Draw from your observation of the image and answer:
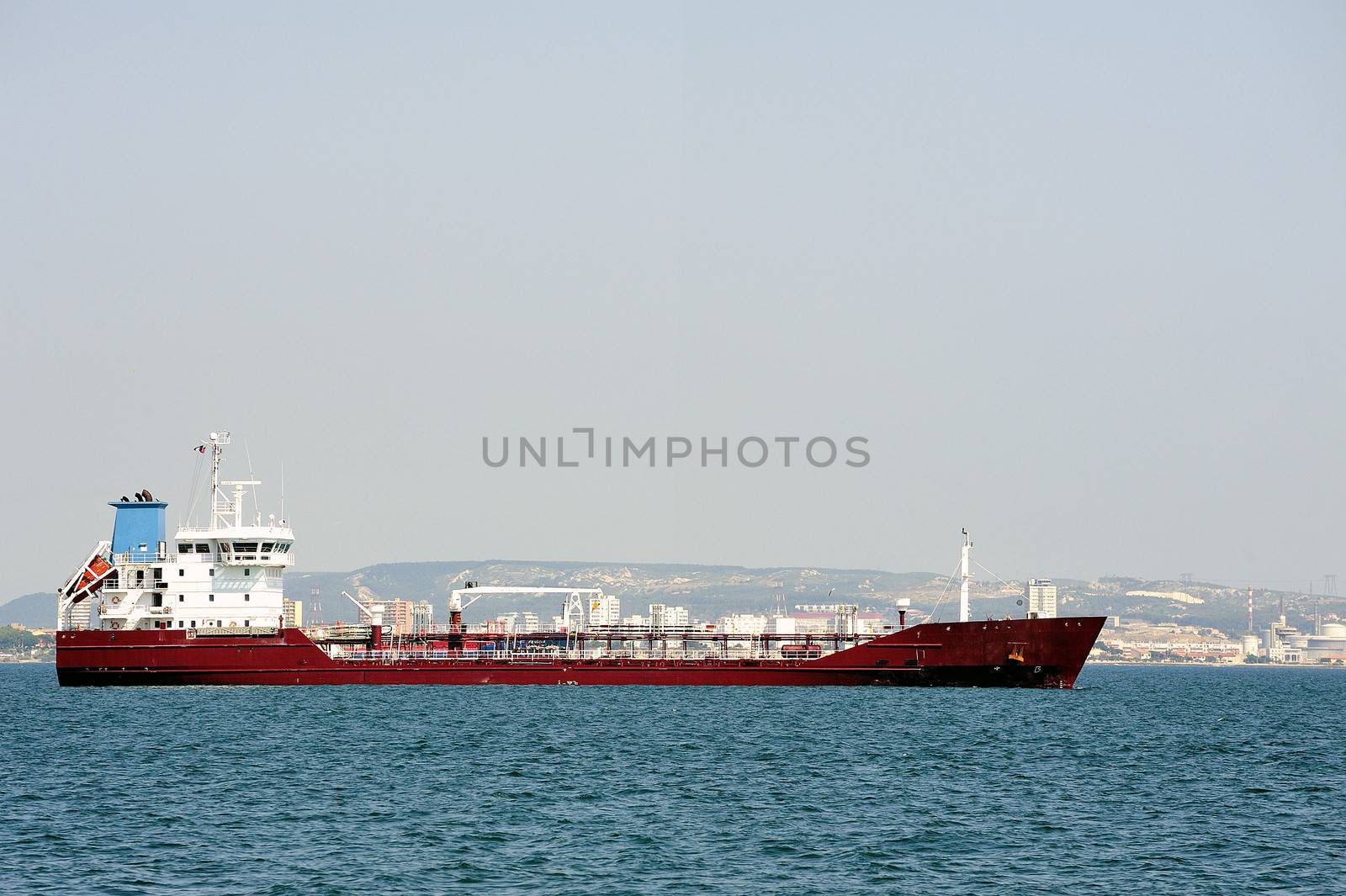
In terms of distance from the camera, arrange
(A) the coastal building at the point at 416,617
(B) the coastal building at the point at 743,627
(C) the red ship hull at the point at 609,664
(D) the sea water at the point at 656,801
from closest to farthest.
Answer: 1. (D) the sea water at the point at 656,801
2. (C) the red ship hull at the point at 609,664
3. (A) the coastal building at the point at 416,617
4. (B) the coastal building at the point at 743,627

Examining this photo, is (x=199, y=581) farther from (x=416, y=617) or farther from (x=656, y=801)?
(x=656, y=801)

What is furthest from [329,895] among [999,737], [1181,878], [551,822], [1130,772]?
[999,737]

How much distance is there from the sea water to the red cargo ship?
4040 millimetres

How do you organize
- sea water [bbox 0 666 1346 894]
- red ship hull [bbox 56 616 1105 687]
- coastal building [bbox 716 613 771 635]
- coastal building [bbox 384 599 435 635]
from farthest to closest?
coastal building [bbox 716 613 771 635], coastal building [bbox 384 599 435 635], red ship hull [bbox 56 616 1105 687], sea water [bbox 0 666 1346 894]

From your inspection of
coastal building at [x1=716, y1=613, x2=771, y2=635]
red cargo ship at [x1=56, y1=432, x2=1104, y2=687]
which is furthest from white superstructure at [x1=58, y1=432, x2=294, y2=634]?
coastal building at [x1=716, y1=613, x2=771, y2=635]

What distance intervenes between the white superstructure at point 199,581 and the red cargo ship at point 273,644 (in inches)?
2.0

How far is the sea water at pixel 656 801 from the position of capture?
2698 cm

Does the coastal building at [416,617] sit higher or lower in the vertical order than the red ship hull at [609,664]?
higher

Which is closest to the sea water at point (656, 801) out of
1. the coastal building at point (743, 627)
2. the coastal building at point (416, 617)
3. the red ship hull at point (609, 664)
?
the red ship hull at point (609, 664)

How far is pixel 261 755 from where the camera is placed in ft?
139

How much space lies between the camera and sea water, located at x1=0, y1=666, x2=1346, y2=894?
2698 centimetres

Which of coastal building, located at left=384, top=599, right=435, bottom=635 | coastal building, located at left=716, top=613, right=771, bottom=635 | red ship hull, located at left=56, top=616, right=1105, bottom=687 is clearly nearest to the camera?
red ship hull, located at left=56, top=616, right=1105, bottom=687

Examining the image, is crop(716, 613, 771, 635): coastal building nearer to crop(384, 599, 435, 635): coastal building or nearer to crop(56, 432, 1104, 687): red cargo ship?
crop(56, 432, 1104, 687): red cargo ship

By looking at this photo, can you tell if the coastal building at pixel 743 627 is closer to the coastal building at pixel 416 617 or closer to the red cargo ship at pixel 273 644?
the red cargo ship at pixel 273 644
